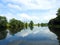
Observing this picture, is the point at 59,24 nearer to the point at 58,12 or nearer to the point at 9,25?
the point at 58,12

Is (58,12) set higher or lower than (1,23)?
higher


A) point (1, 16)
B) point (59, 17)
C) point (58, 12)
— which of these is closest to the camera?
point (59, 17)

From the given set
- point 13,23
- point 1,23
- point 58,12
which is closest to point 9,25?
point 13,23

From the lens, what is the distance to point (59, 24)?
11569 cm

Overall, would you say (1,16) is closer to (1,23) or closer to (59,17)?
(1,23)

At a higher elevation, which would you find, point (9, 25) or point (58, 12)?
point (58, 12)

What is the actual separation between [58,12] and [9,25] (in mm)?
52586

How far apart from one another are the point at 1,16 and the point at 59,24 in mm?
59392

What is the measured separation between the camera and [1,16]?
149250 millimetres

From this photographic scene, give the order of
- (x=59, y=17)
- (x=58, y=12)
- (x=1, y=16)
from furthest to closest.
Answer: (x=1, y=16) → (x=58, y=12) → (x=59, y=17)

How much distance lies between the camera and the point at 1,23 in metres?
130

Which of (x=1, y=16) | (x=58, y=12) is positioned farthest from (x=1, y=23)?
(x=58, y=12)

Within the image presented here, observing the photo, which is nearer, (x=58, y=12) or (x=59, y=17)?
(x=59, y=17)

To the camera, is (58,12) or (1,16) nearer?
(58,12)
